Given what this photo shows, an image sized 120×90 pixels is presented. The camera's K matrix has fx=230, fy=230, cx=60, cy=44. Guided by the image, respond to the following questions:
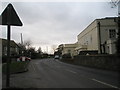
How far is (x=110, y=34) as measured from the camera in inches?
2151

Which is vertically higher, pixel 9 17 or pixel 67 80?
pixel 9 17

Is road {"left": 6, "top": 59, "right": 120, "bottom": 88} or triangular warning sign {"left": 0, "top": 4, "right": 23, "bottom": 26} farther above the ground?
triangular warning sign {"left": 0, "top": 4, "right": 23, "bottom": 26}

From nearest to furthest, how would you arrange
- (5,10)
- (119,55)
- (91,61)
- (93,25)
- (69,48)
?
1. (5,10)
2. (119,55)
3. (91,61)
4. (93,25)
5. (69,48)

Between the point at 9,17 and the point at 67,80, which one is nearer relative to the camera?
the point at 9,17

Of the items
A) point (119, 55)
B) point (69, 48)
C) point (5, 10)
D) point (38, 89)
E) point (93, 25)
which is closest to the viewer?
point (5, 10)

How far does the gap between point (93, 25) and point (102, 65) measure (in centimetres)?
3322

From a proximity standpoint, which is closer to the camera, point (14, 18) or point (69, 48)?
point (14, 18)

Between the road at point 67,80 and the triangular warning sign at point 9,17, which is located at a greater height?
the triangular warning sign at point 9,17

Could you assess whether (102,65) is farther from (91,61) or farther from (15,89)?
(15,89)

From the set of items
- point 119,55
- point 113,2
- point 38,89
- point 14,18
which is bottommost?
point 38,89

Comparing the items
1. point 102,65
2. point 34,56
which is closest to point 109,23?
point 102,65

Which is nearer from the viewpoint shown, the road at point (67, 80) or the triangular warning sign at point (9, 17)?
the triangular warning sign at point (9, 17)

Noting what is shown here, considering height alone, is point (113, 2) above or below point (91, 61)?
above

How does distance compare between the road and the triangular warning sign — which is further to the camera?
the road
